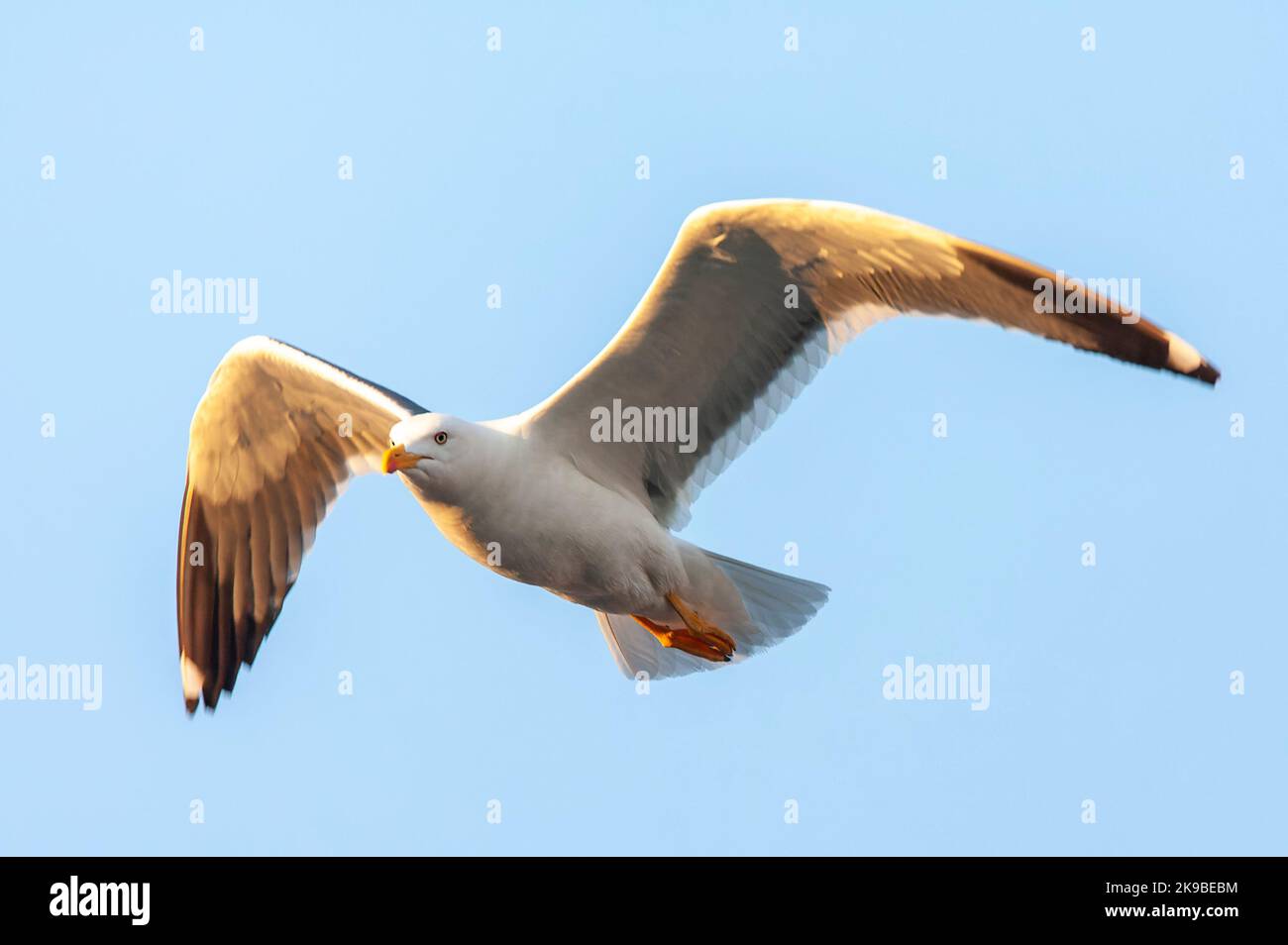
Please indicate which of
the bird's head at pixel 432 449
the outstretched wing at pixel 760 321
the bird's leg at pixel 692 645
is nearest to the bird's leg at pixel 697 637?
the bird's leg at pixel 692 645

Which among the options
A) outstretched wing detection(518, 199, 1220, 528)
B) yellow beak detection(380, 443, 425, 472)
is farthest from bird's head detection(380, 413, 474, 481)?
outstretched wing detection(518, 199, 1220, 528)

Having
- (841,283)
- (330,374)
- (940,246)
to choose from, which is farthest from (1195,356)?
(330,374)

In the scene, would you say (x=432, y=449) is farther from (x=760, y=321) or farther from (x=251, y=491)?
(x=251, y=491)

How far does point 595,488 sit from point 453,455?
88cm

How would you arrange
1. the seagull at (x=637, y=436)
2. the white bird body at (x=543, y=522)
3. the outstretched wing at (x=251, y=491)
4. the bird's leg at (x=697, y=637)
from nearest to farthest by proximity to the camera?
the seagull at (x=637, y=436) < the white bird body at (x=543, y=522) < the bird's leg at (x=697, y=637) < the outstretched wing at (x=251, y=491)

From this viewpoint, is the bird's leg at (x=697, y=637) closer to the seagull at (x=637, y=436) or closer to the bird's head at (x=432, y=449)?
the seagull at (x=637, y=436)

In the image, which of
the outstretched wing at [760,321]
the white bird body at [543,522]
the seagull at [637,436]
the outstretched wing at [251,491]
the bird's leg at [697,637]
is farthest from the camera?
the outstretched wing at [251,491]

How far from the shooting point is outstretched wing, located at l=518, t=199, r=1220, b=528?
23.8 ft

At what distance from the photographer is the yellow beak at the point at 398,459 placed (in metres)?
7.48

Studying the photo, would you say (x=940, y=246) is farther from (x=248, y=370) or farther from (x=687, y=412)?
(x=248, y=370)

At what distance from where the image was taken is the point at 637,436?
27.3 ft

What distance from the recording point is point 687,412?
837 cm

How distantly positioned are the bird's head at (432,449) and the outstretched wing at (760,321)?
1.91 feet

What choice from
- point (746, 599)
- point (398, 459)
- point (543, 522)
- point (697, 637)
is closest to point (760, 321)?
point (543, 522)
